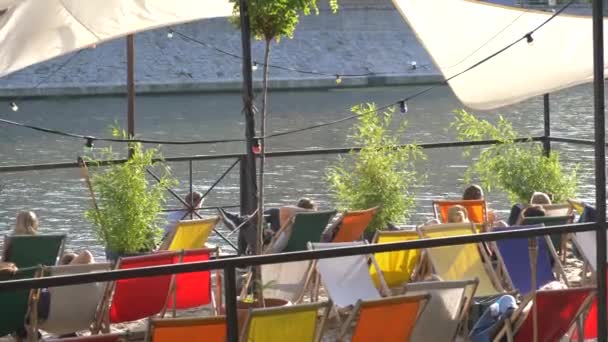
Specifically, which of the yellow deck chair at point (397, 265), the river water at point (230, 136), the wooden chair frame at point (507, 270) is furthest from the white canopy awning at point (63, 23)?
the river water at point (230, 136)

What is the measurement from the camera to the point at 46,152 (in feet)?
78.9

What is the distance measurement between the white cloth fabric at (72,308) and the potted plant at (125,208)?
219 cm

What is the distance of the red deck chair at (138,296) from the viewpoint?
639 centimetres

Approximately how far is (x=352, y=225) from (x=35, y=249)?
83.9 inches

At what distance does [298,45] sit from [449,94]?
5882mm

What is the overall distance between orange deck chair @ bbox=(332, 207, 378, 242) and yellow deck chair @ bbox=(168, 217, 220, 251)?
880 mm

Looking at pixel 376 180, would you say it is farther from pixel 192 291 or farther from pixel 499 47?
pixel 192 291

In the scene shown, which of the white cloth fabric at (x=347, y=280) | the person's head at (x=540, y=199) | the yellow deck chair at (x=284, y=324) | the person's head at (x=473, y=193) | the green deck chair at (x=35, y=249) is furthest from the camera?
the person's head at (x=473, y=193)

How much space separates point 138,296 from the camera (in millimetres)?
6488

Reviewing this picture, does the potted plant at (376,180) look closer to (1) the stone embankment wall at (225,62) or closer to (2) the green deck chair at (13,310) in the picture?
(2) the green deck chair at (13,310)

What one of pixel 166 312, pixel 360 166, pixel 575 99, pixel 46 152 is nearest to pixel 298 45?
pixel 575 99

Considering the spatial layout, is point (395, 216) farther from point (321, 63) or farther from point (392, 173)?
point (321, 63)

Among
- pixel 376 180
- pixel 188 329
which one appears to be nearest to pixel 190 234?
pixel 376 180

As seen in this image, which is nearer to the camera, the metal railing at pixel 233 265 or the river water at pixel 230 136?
the metal railing at pixel 233 265
